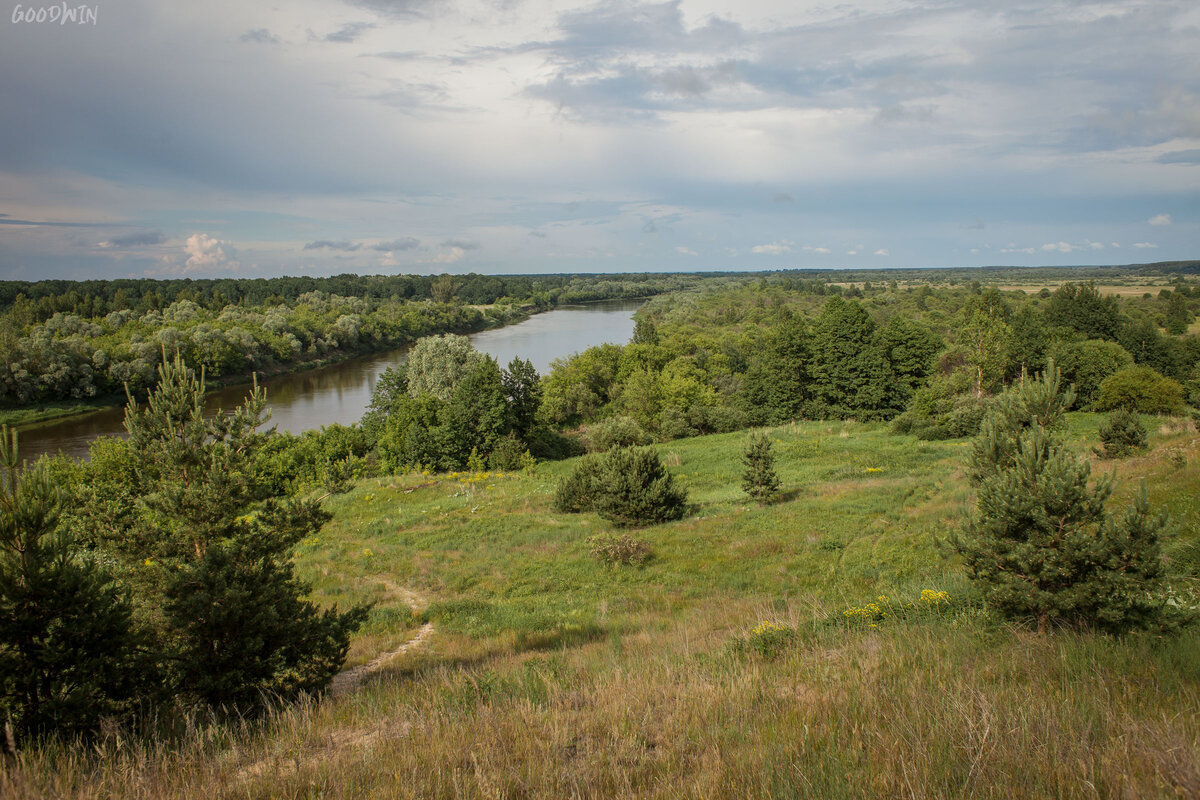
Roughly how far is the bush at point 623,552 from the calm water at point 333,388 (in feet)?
24.7

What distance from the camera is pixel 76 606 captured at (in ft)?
15.7

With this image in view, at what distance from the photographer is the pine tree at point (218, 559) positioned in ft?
19.1

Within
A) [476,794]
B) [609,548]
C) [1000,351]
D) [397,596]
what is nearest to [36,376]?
[397,596]

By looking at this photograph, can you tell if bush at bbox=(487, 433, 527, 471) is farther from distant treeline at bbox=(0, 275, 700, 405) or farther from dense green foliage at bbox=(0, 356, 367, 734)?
dense green foliage at bbox=(0, 356, 367, 734)

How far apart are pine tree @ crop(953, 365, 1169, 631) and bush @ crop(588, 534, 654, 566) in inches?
348

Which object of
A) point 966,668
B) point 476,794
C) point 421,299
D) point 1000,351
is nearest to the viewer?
point 476,794

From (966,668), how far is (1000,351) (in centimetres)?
4242

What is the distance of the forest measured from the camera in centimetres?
497

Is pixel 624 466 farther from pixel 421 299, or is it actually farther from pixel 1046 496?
pixel 421 299

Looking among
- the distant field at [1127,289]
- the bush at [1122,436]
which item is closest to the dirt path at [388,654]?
the bush at [1122,436]

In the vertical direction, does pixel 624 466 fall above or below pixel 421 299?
below

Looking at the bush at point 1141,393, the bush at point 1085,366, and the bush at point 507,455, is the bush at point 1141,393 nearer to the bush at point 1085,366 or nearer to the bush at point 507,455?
the bush at point 1085,366

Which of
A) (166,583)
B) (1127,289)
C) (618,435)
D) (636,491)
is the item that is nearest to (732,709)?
(166,583)

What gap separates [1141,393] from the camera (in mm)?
33344
